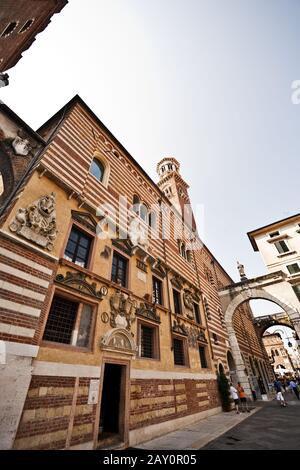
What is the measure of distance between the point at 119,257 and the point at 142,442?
6.25 meters

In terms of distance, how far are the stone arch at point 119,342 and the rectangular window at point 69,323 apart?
0.55 meters

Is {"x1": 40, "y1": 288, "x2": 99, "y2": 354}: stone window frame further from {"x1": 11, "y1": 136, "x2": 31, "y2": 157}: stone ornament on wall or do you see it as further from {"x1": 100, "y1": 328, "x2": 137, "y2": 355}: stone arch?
{"x1": 11, "y1": 136, "x2": 31, "y2": 157}: stone ornament on wall

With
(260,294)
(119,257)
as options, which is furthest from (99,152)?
(260,294)

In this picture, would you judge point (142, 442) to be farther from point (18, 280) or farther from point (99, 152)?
point (99, 152)

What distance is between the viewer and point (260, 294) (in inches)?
779

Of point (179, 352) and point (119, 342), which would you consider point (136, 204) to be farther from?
point (179, 352)

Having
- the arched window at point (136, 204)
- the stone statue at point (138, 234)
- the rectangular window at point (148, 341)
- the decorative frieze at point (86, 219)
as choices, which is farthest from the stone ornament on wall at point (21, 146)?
the rectangular window at point (148, 341)

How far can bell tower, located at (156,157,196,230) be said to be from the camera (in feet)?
80.1

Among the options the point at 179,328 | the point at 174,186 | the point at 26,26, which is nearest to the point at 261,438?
the point at 179,328

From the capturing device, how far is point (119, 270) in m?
9.02

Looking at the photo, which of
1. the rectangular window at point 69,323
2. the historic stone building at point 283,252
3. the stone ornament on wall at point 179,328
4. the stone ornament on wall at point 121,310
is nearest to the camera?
the rectangular window at point 69,323

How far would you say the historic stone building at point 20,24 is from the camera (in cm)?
1003

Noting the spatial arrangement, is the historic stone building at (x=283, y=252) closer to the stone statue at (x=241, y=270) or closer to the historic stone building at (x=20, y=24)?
the stone statue at (x=241, y=270)

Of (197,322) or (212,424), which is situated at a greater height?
(197,322)
